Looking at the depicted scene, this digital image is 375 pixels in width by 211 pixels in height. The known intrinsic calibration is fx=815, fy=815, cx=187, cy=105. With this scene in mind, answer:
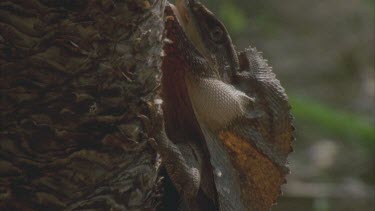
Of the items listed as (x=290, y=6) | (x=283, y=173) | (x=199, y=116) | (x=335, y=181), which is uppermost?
(x=199, y=116)

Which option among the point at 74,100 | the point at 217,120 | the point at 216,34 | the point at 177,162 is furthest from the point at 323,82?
the point at 74,100

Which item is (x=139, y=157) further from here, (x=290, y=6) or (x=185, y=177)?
(x=290, y=6)

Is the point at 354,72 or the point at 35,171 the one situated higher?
the point at 35,171

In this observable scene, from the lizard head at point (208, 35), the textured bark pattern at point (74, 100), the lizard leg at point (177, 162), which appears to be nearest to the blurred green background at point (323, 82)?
the lizard head at point (208, 35)

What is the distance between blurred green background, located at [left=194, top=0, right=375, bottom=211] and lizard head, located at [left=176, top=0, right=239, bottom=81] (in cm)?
488

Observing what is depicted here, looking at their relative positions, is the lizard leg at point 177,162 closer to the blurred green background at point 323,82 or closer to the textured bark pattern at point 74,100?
the textured bark pattern at point 74,100

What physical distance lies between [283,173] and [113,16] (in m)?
0.98

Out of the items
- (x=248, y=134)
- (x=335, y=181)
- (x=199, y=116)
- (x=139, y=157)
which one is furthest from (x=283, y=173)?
(x=335, y=181)

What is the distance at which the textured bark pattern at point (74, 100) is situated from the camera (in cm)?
→ 178

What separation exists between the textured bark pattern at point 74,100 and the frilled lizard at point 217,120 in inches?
6.2

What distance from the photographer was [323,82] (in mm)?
10547

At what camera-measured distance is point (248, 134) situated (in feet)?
8.29

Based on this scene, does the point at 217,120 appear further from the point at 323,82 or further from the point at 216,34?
the point at 323,82

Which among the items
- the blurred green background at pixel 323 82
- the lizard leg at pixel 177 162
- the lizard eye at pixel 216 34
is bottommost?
the blurred green background at pixel 323 82
